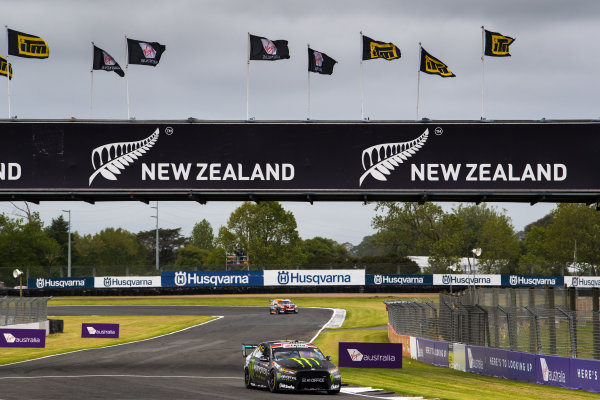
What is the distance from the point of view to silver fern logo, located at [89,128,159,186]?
25.9 meters

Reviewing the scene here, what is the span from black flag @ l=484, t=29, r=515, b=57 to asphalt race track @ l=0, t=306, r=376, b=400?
13.8m

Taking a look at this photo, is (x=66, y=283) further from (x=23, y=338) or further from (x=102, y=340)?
(x=23, y=338)

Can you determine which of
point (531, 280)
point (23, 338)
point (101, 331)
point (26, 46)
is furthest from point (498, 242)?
point (26, 46)

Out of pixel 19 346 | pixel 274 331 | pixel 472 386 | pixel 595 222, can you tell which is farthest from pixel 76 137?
pixel 595 222

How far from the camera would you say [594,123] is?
83.5ft

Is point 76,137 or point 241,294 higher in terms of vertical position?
point 76,137

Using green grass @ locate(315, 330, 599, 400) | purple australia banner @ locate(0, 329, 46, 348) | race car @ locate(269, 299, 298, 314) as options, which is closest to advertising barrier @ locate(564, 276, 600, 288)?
race car @ locate(269, 299, 298, 314)

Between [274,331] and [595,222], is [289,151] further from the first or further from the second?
[595,222]

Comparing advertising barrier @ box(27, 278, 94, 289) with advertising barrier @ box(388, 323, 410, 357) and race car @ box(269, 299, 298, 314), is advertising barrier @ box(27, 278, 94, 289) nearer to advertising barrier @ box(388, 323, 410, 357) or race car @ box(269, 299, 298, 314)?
race car @ box(269, 299, 298, 314)

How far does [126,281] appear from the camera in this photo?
82625mm

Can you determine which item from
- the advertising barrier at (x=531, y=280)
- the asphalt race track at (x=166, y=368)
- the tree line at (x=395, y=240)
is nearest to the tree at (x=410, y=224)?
the tree line at (x=395, y=240)

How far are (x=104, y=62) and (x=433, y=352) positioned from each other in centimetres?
1607

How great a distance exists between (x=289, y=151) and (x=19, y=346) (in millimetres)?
21409

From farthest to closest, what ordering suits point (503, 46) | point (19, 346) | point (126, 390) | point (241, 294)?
point (241, 294) → point (19, 346) → point (503, 46) → point (126, 390)
